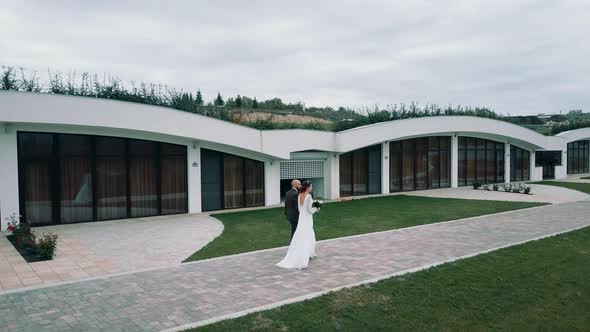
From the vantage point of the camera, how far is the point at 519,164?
108 feet

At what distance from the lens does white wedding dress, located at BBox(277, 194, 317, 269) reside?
9.30m

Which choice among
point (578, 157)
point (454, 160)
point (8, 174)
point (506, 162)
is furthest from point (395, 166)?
point (578, 157)

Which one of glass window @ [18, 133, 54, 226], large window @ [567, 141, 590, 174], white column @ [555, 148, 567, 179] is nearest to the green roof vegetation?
glass window @ [18, 133, 54, 226]

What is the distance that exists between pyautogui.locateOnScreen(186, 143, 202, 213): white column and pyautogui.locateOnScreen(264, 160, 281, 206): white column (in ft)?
10.9

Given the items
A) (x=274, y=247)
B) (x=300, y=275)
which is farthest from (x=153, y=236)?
(x=300, y=275)

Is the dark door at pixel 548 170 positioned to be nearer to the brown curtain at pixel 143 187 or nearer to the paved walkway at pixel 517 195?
the paved walkway at pixel 517 195

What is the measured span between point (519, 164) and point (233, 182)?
2357cm

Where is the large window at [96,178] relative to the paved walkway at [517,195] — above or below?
above

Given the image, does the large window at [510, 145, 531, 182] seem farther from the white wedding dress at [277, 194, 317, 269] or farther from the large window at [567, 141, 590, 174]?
the white wedding dress at [277, 194, 317, 269]

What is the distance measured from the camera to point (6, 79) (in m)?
16.3

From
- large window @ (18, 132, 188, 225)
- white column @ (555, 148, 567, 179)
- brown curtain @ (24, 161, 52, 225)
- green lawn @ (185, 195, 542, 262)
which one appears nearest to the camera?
green lawn @ (185, 195, 542, 262)

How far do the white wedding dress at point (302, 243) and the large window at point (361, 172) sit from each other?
14.1 meters

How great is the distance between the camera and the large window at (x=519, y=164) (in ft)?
106

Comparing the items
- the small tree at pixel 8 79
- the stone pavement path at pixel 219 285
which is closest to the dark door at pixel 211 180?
the small tree at pixel 8 79
